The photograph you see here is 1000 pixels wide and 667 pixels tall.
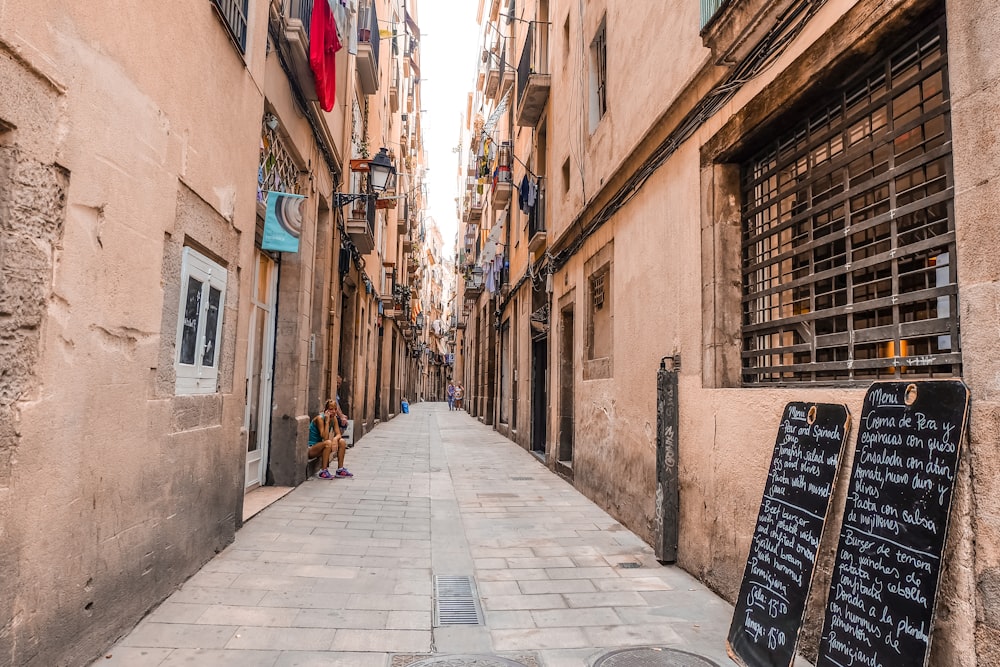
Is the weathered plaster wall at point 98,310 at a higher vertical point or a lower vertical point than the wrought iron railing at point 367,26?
lower

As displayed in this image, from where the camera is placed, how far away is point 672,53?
5875 mm

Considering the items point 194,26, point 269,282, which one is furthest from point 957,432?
point 269,282

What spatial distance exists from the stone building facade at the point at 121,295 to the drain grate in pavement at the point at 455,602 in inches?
70.3

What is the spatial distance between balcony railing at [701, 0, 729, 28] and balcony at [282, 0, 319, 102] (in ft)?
14.0

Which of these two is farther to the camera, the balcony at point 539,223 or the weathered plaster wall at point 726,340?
the balcony at point 539,223

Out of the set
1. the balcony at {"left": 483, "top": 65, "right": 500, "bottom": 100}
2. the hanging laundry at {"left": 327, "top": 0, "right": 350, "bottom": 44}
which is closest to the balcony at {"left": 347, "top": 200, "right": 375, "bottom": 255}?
the hanging laundry at {"left": 327, "top": 0, "right": 350, "bottom": 44}

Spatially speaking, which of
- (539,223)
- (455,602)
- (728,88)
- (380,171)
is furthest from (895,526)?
(539,223)

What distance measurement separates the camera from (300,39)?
687 cm

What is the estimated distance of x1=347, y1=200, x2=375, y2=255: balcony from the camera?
12.1 meters

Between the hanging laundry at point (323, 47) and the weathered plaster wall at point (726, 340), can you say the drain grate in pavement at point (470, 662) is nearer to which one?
the weathered plaster wall at point (726, 340)

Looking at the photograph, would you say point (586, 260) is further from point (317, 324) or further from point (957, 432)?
point (957, 432)

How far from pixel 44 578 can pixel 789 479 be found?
376 cm

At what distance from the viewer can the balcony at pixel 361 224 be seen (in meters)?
12.1

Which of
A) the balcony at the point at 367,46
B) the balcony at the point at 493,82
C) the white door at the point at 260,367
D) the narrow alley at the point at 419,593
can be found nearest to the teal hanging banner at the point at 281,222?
the white door at the point at 260,367
